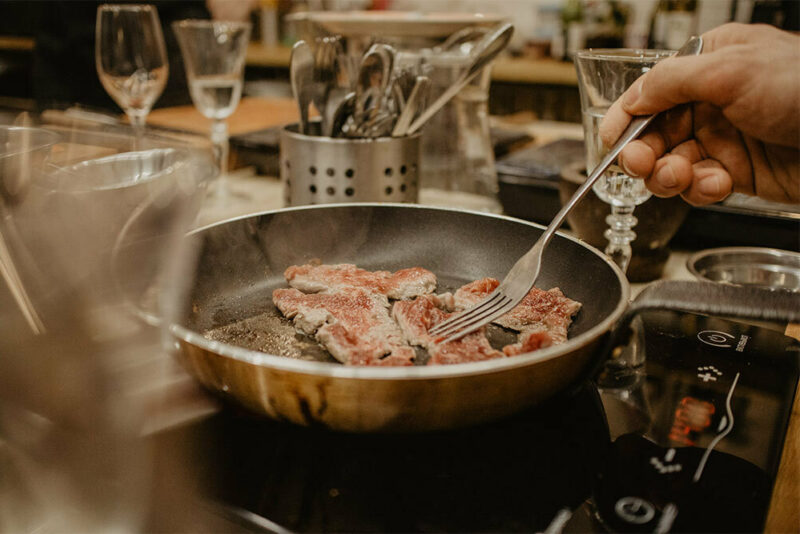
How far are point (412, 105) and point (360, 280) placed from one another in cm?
35

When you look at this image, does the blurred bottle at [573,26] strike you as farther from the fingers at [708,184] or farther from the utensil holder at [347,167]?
the fingers at [708,184]

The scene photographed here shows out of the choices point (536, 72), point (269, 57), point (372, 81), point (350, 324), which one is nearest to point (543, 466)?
point (350, 324)

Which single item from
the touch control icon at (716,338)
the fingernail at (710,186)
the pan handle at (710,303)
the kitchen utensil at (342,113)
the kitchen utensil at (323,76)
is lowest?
the touch control icon at (716,338)

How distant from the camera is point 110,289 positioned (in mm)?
616

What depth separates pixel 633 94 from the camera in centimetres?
80

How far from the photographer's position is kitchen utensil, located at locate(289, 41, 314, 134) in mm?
1116

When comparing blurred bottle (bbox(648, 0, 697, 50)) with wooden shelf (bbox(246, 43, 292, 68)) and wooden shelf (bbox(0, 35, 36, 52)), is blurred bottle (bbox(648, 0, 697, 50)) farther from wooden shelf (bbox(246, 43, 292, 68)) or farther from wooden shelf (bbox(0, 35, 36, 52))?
wooden shelf (bbox(0, 35, 36, 52))

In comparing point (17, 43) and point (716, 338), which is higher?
point (17, 43)

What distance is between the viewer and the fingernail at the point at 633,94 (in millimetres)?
788

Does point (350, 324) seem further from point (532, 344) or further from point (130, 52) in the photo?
point (130, 52)

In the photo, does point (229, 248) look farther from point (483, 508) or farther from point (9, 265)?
point (483, 508)

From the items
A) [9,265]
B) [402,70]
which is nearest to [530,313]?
[402,70]

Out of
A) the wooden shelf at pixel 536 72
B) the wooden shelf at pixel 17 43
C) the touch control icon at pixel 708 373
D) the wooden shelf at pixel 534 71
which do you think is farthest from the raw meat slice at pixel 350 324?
the wooden shelf at pixel 17 43

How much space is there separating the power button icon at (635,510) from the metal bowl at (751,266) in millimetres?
654
